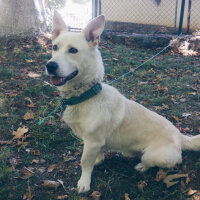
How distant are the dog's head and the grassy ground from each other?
1.12 metres

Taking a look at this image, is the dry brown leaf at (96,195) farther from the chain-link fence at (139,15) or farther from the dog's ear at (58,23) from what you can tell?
the chain-link fence at (139,15)

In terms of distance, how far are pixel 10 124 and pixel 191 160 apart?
2.55 meters

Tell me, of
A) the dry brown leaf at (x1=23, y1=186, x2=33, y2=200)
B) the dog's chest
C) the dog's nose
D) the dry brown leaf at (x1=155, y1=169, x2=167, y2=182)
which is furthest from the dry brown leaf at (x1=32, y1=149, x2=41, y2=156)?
the dry brown leaf at (x1=155, y1=169, x2=167, y2=182)

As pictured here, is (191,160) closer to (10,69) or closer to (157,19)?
(10,69)

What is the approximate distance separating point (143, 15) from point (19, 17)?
5.13 metres

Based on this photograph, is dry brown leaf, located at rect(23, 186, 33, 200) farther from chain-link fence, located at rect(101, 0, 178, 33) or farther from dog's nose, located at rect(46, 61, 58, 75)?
chain-link fence, located at rect(101, 0, 178, 33)

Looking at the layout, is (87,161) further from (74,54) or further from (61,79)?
(74,54)

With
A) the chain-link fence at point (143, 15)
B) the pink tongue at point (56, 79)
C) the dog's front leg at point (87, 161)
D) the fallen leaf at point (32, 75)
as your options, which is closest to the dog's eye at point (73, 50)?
the pink tongue at point (56, 79)

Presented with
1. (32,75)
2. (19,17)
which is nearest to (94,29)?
(32,75)

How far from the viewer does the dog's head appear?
2.40m

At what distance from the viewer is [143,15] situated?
9695mm

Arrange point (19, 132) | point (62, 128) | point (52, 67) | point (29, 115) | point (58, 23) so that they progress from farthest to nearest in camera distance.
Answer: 1. point (29, 115)
2. point (62, 128)
3. point (19, 132)
4. point (58, 23)
5. point (52, 67)

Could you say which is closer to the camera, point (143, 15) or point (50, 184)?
point (50, 184)

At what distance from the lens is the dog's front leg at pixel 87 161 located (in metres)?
2.59
